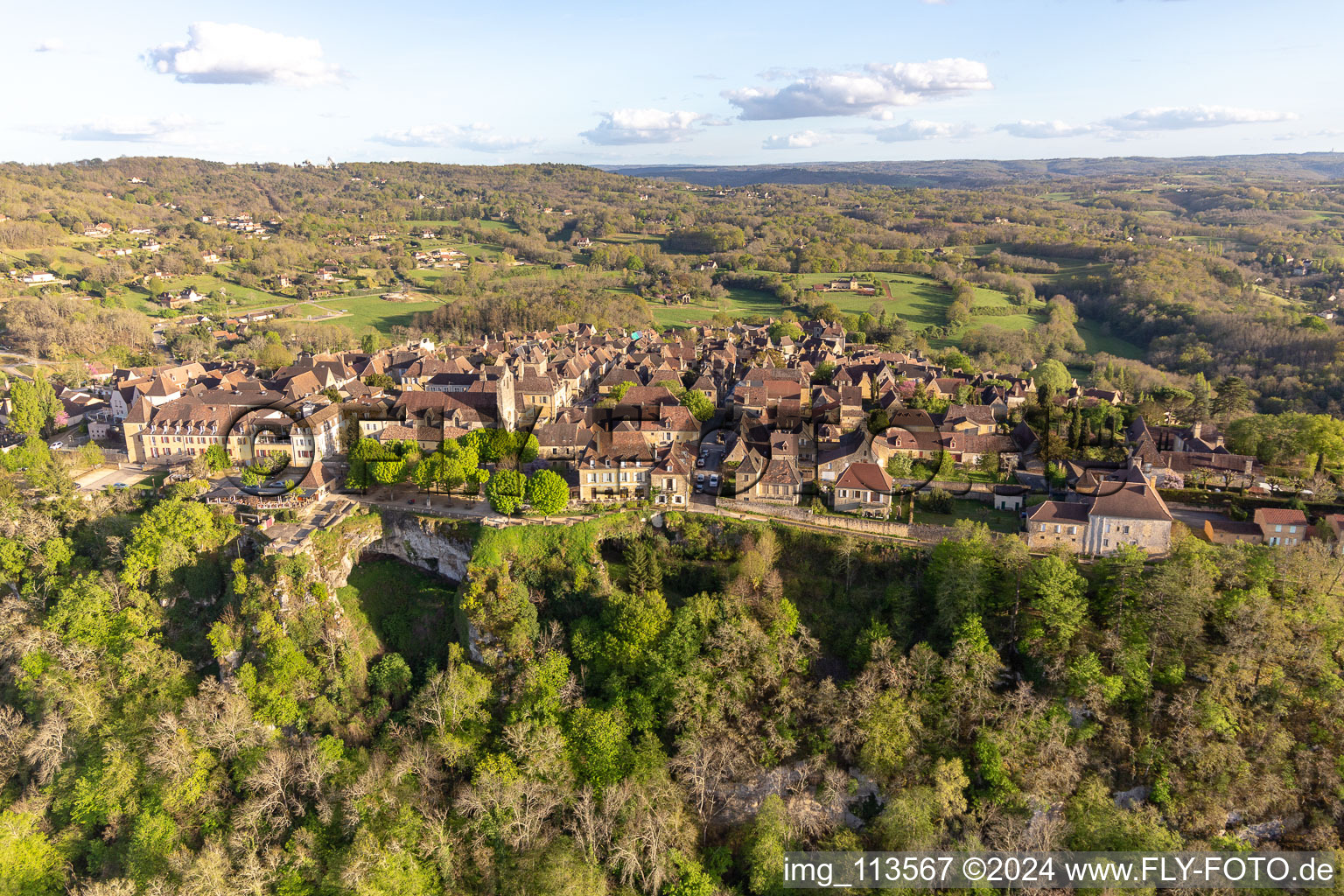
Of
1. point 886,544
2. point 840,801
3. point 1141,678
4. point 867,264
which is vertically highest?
point 867,264

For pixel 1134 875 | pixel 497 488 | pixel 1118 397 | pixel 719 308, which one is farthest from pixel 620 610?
pixel 719 308

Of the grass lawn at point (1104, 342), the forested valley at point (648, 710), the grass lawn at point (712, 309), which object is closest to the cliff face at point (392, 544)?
the forested valley at point (648, 710)

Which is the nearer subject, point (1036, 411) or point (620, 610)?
point (620, 610)

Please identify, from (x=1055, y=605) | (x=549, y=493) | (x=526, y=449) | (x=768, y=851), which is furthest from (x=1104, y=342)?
(x=768, y=851)

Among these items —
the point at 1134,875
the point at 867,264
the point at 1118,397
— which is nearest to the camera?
the point at 1134,875

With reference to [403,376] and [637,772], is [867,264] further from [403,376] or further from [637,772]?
[637,772]

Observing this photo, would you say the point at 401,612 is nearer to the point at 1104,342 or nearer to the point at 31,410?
the point at 31,410
